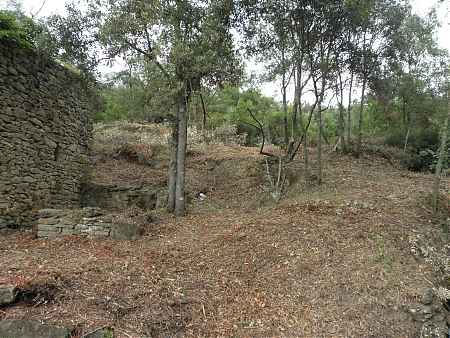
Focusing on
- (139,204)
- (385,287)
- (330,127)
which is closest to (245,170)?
(139,204)

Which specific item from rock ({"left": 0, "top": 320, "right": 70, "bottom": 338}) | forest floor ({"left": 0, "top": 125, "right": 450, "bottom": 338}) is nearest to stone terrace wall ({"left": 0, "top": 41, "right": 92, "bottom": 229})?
forest floor ({"left": 0, "top": 125, "right": 450, "bottom": 338})

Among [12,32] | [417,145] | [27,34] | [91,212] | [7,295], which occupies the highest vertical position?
[27,34]

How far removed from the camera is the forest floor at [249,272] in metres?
4.58

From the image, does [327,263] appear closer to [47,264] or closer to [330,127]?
[47,264]

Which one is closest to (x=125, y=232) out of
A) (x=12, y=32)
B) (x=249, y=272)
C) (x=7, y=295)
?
(x=249, y=272)

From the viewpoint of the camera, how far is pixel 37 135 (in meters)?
8.07

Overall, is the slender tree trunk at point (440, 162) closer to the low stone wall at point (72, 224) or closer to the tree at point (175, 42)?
the tree at point (175, 42)

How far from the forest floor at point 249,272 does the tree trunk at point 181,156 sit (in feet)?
1.43

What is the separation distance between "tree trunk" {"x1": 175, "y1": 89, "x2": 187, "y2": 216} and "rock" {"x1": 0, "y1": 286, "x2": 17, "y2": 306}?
462 cm

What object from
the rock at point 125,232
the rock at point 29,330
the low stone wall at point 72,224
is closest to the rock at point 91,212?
the low stone wall at point 72,224

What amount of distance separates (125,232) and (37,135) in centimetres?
329

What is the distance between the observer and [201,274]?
5793 millimetres

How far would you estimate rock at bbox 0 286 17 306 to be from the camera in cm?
424

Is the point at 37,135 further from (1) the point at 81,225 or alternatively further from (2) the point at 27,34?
(1) the point at 81,225
